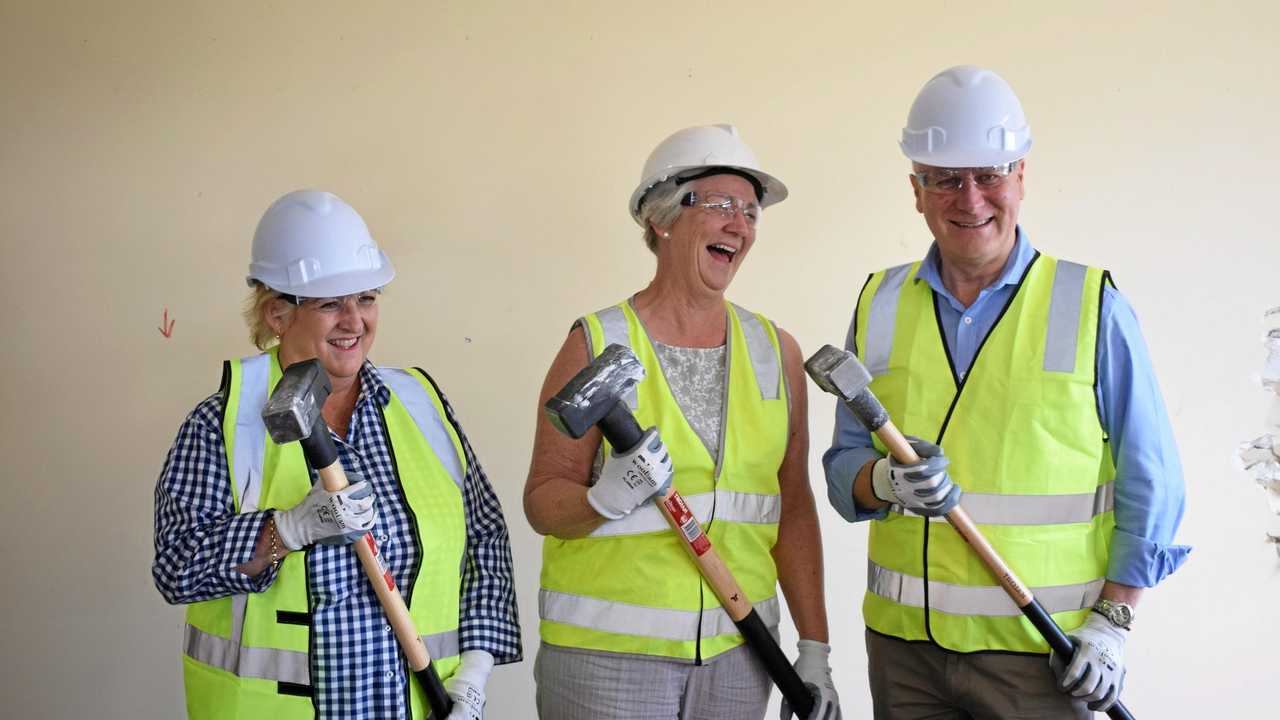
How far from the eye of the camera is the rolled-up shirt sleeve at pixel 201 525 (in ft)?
5.39

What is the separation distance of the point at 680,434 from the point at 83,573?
1.87 m

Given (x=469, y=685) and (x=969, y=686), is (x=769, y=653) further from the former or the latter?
(x=469, y=685)

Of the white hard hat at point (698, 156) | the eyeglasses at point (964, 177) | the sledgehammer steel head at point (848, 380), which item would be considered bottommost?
the sledgehammer steel head at point (848, 380)

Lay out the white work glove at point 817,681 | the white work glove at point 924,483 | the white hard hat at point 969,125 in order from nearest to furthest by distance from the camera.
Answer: the white work glove at point 924,483 → the white hard hat at point 969,125 → the white work glove at point 817,681

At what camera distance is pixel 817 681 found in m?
2.02

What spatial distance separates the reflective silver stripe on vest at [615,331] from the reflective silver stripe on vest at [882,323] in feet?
1.45

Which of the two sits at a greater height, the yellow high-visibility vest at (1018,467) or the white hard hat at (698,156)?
the white hard hat at (698,156)

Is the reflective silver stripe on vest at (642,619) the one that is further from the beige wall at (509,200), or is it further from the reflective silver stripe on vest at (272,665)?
the beige wall at (509,200)

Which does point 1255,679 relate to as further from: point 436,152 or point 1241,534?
point 436,152

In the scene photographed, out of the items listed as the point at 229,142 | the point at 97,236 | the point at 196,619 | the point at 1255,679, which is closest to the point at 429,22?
the point at 229,142

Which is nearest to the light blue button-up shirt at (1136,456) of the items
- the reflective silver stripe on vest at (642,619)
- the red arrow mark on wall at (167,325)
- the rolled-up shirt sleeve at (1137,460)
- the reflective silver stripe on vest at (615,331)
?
the rolled-up shirt sleeve at (1137,460)

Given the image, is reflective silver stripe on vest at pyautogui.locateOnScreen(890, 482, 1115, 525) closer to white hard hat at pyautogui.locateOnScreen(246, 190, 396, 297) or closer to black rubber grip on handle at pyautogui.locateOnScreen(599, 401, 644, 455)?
black rubber grip on handle at pyautogui.locateOnScreen(599, 401, 644, 455)

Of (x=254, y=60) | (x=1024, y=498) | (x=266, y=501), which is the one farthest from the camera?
(x=254, y=60)

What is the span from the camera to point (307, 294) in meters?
1.81
